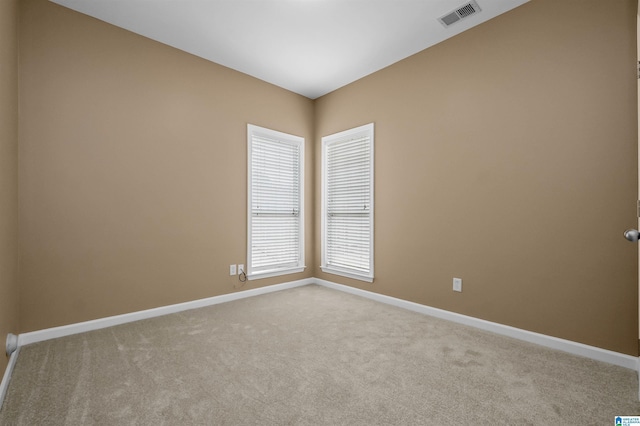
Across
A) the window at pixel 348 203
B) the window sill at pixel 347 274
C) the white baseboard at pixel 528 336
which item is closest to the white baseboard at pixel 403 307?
the white baseboard at pixel 528 336

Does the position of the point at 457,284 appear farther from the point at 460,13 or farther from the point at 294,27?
the point at 294,27

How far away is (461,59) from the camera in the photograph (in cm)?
296

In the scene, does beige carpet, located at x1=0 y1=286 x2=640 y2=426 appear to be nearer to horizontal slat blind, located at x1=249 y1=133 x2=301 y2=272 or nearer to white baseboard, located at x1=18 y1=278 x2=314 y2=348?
white baseboard, located at x1=18 y1=278 x2=314 y2=348

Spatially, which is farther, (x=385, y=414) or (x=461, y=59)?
(x=461, y=59)

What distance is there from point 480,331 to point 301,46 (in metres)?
3.37

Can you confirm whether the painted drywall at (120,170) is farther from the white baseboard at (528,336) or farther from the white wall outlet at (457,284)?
the white wall outlet at (457,284)

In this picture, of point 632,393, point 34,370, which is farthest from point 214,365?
point 632,393

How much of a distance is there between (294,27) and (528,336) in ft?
11.5

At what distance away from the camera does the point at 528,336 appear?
8.10ft

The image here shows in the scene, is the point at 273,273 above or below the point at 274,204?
below

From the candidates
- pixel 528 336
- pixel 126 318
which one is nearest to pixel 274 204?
pixel 126 318

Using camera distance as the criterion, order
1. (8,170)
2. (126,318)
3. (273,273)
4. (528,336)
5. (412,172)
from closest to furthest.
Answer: (8,170) < (528,336) < (126,318) < (412,172) < (273,273)

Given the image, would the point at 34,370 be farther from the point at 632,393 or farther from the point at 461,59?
the point at 461,59

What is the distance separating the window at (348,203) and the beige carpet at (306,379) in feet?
4.28
